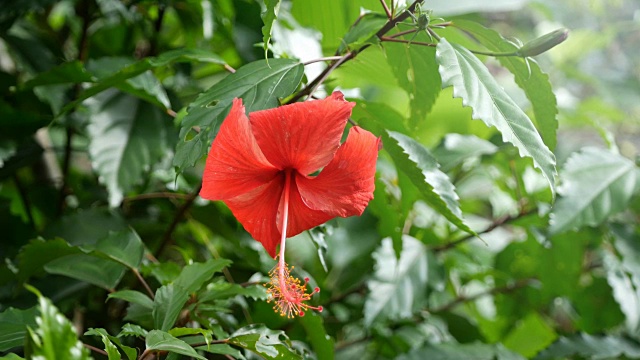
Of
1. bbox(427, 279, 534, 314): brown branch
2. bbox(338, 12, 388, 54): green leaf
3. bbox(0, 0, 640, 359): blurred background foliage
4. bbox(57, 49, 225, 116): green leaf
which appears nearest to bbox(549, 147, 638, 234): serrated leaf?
bbox(0, 0, 640, 359): blurred background foliage

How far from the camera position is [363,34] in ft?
1.87

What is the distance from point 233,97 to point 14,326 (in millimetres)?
253

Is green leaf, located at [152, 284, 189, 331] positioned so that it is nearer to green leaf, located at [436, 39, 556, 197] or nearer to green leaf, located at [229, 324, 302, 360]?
green leaf, located at [229, 324, 302, 360]

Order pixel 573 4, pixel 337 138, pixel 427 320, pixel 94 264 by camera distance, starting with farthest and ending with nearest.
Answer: pixel 573 4
pixel 427 320
pixel 94 264
pixel 337 138

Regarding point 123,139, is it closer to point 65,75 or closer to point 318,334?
point 65,75

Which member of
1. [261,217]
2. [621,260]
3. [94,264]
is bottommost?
[621,260]

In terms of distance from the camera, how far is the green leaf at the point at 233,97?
493 mm

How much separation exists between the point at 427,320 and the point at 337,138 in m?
0.58

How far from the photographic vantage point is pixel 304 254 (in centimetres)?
83

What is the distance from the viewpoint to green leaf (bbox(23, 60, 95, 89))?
0.66 metres

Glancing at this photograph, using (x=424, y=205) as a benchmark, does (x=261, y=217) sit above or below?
above

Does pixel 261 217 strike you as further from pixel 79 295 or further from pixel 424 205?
pixel 424 205

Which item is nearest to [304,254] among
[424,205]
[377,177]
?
[377,177]

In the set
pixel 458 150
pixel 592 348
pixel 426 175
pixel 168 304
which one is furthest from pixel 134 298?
pixel 592 348
